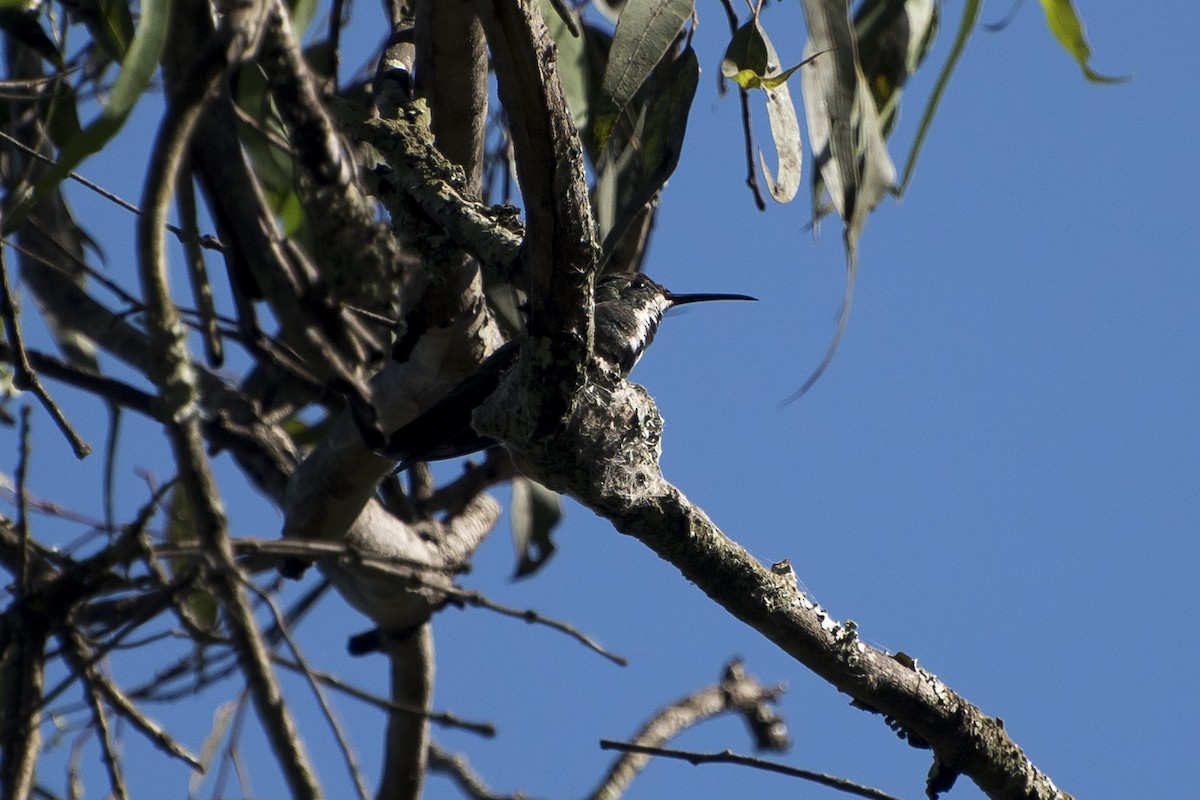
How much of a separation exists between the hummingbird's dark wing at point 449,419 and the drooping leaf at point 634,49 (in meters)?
0.47

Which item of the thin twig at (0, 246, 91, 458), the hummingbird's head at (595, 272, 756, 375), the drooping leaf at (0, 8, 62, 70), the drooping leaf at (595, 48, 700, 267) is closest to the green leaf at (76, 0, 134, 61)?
the drooping leaf at (0, 8, 62, 70)

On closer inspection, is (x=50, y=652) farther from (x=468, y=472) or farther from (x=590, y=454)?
(x=468, y=472)

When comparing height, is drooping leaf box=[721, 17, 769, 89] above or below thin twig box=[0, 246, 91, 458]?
above

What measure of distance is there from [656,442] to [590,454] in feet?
0.57

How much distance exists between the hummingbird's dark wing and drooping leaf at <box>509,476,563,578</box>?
993mm

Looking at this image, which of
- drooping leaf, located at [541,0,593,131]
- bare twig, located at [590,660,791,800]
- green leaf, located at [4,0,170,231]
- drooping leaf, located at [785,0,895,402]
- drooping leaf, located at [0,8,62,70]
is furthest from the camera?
bare twig, located at [590,660,791,800]

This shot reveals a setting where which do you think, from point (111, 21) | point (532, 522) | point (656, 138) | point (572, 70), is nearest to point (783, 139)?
point (656, 138)

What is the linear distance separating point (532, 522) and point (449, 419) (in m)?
1.12

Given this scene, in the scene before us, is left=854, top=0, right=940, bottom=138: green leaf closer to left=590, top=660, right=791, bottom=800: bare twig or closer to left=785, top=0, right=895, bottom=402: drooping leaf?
left=785, top=0, right=895, bottom=402: drooping leaf

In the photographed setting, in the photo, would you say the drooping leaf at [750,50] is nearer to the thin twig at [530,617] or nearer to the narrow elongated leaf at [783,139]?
the narrow elongated leaf at [783,139]

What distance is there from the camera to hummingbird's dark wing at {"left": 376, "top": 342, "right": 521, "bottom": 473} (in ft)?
6.88

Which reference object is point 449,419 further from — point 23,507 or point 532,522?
point 532,522

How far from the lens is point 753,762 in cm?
149

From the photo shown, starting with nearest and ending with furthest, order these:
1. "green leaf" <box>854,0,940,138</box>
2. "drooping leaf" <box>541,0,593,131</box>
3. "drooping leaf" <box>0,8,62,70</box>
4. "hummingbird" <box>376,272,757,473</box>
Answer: "drooping leaf" <box>0,8,62,70</box>, "hummingbird" <box>376,272,757,473</box>, "green leaf" <box>854,0,940,138</box>, "drooping leaf" <box>541,0,593,131</box>
